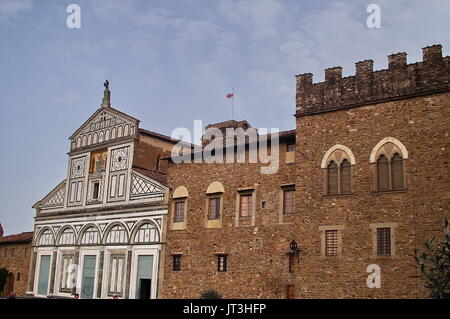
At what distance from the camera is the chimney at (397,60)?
1956cm

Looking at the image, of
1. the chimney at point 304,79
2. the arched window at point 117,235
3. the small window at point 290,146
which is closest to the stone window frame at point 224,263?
the small window at point 290,146

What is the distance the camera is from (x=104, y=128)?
115 feet

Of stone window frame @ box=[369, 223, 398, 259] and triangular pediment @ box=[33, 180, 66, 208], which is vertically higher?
triangular pediment @ box=[33, 180, 66, 208]

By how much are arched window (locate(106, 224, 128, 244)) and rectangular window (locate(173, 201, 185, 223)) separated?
14.7 ft

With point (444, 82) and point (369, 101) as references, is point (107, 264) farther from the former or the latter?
point (444, 82)

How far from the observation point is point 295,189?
73.5 feet

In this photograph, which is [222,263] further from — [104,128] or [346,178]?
[104,128]

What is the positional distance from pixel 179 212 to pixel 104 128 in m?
10.2

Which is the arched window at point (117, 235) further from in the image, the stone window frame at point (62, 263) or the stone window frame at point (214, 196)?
the stone window frame at point (214, 196)

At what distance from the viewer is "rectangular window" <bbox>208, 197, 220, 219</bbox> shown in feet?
85.4

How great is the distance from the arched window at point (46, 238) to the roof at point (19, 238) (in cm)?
198

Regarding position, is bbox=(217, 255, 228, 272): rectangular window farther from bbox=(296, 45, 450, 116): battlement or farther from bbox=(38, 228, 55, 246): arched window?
bbox=(38, 228, 55, 246): arched window

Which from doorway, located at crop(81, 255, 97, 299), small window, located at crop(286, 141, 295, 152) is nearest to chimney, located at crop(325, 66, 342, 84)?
small window, located at crop(286, 141, 295, 152)
